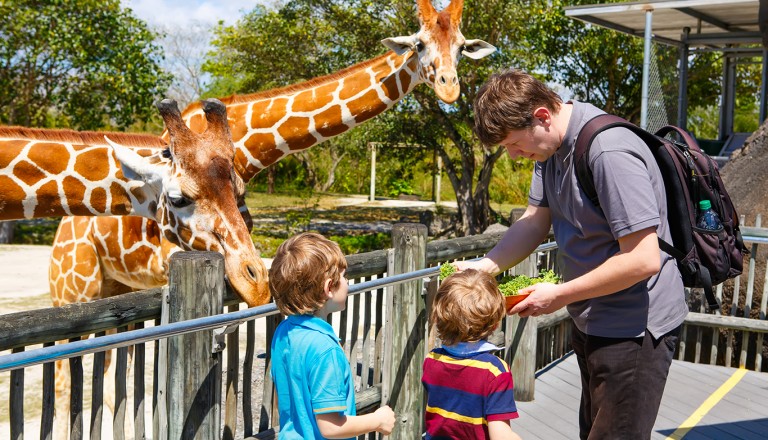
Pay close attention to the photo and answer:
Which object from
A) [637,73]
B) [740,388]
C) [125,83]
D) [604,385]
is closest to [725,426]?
[740,388]

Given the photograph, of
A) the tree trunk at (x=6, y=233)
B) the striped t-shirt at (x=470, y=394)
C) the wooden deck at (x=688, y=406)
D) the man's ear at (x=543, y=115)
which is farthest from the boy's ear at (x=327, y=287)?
the tree trunk at (x=6, y=233)

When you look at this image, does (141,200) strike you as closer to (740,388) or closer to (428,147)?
(740,388)

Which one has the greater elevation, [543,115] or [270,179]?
[543,115]

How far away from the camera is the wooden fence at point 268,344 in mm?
2473

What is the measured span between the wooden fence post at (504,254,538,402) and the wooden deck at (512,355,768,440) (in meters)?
0.11

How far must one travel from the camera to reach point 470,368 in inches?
100.0

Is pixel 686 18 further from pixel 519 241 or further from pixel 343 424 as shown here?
pixel 343 424

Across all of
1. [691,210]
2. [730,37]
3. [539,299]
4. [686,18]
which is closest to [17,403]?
[539,299]

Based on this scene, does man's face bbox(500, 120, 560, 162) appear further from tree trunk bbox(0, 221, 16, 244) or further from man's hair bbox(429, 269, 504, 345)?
tree trunk bbox(0, 221, 16, 244)

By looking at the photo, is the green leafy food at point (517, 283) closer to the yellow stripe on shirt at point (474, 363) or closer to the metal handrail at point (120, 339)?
the yellow stripe on shirt at point (474, 363)

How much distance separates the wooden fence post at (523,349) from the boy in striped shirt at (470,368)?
2804mm

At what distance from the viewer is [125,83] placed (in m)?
15.4

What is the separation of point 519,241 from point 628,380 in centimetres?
72

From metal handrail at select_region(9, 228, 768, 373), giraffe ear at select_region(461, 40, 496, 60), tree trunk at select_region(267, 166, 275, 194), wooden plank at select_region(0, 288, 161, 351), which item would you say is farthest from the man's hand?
tree trunk at select_region(267, 166, 275, 194)
